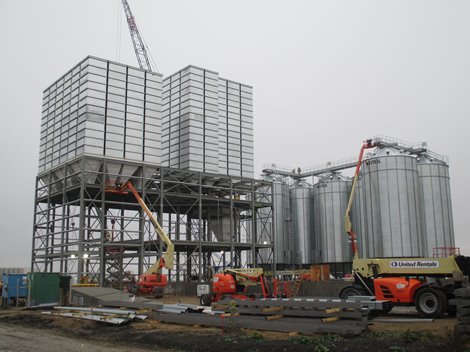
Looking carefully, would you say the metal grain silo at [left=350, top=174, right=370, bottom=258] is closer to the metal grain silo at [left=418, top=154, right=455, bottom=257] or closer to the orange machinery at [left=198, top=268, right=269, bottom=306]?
the metal grain silo at [left=418, top=154, right=455, bottom=257]

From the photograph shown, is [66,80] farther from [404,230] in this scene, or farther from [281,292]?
[404,230]

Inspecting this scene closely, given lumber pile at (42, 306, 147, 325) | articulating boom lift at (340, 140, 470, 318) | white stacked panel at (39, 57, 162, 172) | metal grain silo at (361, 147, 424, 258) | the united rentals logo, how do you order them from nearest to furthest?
articulating boom lift at (340, 140, 470, 318) → lumber pile at (42, 306, 147, 325) → the united rentals logo → white stacked panel at (39, 57, 162, 172) → metal grain silo at (361, 147, 424, 258)

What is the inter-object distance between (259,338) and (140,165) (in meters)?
30.9

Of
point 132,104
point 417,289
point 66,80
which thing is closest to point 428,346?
point 417,289

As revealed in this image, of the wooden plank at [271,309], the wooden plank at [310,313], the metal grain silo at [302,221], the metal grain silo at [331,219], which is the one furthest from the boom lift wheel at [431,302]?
the metal grain silo at [302,221]

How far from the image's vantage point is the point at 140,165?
4353 cm

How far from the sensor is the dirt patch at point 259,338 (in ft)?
41.4

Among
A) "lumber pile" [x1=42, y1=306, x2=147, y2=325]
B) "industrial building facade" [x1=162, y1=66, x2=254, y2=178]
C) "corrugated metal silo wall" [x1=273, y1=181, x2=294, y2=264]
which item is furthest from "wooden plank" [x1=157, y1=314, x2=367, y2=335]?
"corrugated metal silo wall" [x1=273, y1=181, x2=294, y2=264]

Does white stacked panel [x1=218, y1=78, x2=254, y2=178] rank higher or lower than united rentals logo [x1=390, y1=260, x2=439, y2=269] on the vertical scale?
higher

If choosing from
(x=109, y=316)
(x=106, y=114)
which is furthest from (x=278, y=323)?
(x=106, y=114)

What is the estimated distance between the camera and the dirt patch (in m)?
12.6

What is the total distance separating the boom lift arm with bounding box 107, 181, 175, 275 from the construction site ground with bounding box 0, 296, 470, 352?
1752cm

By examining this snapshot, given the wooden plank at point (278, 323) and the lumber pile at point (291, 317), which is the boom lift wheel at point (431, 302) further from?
the wooden plank at point (278, 323)

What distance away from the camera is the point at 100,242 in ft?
131
